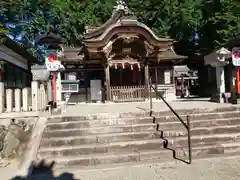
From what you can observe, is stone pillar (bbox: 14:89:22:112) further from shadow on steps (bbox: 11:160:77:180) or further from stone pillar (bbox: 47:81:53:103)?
shadow on steps (bbox: 11:160:77:180)

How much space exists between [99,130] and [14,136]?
2003 mm

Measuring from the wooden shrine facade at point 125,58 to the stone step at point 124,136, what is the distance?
813 cm

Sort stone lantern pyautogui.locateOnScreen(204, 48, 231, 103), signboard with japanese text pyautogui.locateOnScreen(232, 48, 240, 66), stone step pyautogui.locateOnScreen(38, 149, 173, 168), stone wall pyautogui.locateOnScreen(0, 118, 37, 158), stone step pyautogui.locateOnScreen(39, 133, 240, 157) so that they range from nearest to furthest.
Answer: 1. stone step pyautogui.locateOnScreen(38, 149, 173, 168)
2. stone wall pyautogui.locateOnScreen(0, 118, 37, 158)
3. stone step pyautogui.locateOnScreen(39, 133, 240, 157)
4. signboard with japanese text pyautogui.locateOnScreen(232, 48, 240, 66)
5. stone lantern pyautogui.locateOnScreen(204, 48, 231, 103)

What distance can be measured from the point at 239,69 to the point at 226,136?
425cm

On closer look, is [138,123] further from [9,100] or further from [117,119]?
[9,100]

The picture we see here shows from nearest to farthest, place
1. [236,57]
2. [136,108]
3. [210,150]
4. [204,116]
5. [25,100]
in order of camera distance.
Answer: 1. [210,150]
2. [25,100]
3. [204,116]
4. [236,57]
5. [136,108]

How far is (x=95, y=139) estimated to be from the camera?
5914 mm

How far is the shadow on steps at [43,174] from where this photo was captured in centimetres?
464

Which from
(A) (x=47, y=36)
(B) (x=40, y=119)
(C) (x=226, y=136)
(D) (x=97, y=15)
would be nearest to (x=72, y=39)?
(D) (x=97, y=15)

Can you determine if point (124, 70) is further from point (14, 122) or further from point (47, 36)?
point (14, 122)

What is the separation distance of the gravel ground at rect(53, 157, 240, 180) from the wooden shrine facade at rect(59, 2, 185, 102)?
938 centimetres

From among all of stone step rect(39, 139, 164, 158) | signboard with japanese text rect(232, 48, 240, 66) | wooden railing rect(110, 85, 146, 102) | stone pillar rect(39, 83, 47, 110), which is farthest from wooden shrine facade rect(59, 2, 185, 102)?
stone step rect(39, 139, 164, 158)

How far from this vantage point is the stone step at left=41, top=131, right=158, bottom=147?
5.75m

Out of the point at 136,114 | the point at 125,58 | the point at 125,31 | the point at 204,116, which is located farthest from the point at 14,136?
the point at 125,58
